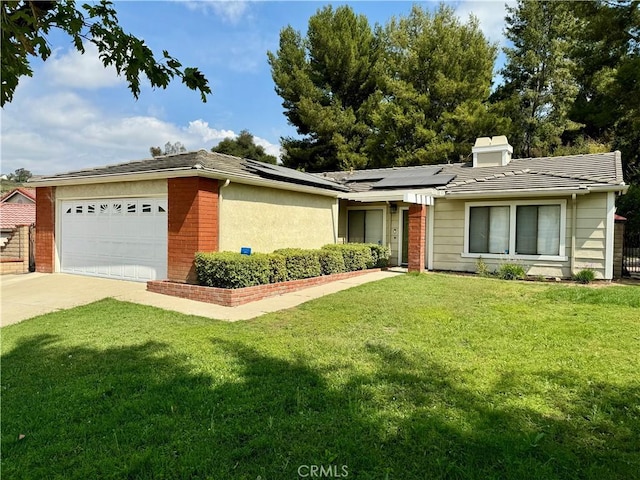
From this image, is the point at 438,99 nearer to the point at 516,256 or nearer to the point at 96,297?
the point at 516,256

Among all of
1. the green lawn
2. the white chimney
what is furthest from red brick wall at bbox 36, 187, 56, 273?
the white chimney

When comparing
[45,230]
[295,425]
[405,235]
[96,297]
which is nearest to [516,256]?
[405,235]

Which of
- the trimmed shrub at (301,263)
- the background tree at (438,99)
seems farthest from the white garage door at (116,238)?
the background tree at (438,99)

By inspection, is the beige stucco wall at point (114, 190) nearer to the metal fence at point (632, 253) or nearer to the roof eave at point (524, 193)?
the roof eave at point (524, 193)

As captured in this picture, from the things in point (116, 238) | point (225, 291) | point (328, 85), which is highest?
point (328, 85)

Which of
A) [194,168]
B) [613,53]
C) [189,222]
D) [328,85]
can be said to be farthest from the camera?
[328,85]

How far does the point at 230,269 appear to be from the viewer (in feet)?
30.6

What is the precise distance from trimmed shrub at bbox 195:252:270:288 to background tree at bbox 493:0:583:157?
22927 millimetres

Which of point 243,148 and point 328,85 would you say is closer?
point 328,85

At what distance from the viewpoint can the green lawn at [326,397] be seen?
3.06 metres

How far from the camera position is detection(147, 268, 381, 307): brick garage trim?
8969 mm

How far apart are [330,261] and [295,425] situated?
9.14 metres

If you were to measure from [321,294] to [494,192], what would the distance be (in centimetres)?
685

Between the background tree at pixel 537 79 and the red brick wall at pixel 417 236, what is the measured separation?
16.7 meters
